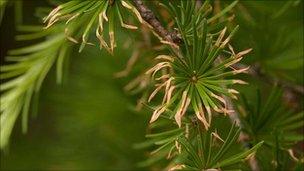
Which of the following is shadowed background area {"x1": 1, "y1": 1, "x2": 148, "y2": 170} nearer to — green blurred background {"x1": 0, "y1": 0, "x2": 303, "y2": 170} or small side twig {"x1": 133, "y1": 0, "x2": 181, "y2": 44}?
green blurred background {"x1": 0, "y1": 0, "x2": 303, "y2": 170}

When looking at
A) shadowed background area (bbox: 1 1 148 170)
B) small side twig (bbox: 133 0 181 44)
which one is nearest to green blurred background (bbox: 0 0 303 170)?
shadowed background area (bbox: 1 1 148 170)

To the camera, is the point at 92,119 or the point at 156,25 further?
the point at 92,119

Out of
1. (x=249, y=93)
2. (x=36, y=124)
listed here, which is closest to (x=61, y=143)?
(x=36, y=124)

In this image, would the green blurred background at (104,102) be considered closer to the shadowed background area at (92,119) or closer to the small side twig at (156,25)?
the shadowed background area at (92,119)

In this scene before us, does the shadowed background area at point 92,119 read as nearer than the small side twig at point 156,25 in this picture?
No

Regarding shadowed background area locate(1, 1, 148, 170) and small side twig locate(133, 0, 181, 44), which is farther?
shadowed background area locate(1, 1, 148, 170)

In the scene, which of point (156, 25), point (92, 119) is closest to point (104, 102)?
point (92, 119)

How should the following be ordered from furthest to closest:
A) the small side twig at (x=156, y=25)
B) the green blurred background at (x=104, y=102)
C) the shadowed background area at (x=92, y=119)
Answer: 1. the shadowed background area at (x=92, y=119)
2. the green blurred background at (x=104, y=102)
3. the small side twig at (x=156, y=25)

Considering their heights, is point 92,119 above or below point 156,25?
below

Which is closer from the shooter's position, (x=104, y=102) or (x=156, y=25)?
(x=156, y=25)

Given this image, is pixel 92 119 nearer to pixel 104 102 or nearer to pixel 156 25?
pixel 104 102

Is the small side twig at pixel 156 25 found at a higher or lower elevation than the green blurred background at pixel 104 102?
higher

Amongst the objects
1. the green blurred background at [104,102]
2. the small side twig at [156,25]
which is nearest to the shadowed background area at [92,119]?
the green blurred background at [104,102]

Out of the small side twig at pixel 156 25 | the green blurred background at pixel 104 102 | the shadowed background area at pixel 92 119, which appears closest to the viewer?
the small side twig at pixel 156 25
